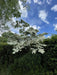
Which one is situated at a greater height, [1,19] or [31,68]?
[1,19]

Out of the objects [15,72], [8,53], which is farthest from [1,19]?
[15,72]

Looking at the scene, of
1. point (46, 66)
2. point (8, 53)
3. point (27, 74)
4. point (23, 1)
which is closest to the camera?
point (27, 74)

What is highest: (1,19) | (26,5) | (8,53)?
(26,5)

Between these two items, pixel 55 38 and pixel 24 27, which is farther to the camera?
pixel 55 38

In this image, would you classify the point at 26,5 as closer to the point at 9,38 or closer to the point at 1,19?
the point at 1,19

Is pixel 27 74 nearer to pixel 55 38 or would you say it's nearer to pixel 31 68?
pixel 31 68

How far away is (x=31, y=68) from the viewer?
2.05 m

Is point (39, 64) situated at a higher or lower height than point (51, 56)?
lower

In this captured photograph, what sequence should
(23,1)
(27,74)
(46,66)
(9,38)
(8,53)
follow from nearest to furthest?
(9,38)
(27,74)
(46,66)
(8,53)
(23,1)

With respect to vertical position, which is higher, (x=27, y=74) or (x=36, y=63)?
(x=36, y=63)

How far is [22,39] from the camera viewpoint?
1910 mm

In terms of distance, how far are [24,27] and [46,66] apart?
166cm

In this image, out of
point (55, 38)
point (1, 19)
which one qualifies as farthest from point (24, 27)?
point (1, 19)

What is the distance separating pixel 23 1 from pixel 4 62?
18.4ft
